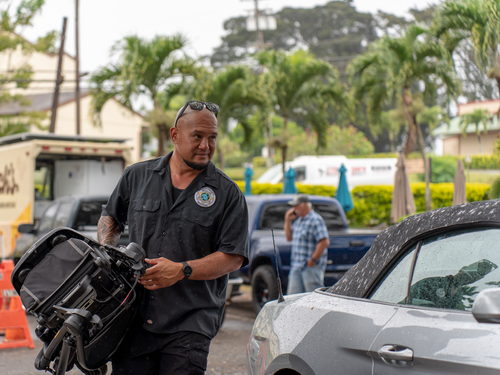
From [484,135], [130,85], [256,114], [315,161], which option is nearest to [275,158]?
[484,135]

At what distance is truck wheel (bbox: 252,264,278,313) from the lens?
12016 millimetres

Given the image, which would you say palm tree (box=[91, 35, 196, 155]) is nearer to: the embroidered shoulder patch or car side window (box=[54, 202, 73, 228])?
car side window (box=[54, 202, 73, 228])

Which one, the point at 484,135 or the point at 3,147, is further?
the point at 484,135

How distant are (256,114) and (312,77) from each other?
2159mm

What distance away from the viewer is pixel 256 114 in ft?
90.7

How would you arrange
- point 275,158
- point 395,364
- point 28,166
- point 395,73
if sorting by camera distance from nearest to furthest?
point 395,364, point 28,166, point 395,73, point 275,158

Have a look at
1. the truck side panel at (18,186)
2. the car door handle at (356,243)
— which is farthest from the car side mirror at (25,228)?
the car door handle at (356,243)

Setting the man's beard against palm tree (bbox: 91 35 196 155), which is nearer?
the man's beard

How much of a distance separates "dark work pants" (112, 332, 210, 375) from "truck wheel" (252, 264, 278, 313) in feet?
25.6

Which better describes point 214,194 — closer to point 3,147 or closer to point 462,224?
point 462,224

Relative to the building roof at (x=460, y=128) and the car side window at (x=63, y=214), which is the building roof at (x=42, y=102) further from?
the car side window at (x=63, y=214)

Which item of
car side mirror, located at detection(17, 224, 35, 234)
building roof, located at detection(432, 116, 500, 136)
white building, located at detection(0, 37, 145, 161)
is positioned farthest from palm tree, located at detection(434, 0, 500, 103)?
building roof, located at detection(432, 116, 500, 136)

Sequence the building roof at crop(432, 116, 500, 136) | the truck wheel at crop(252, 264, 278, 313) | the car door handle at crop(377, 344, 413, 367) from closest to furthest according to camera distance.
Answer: the car door handle at crop(377, 344, 413, 367), the truck wheel at crop(252, 264, 278, 313), the building roof at crop(432, 116, 500, 136)

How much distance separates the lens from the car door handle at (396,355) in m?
3.50
